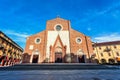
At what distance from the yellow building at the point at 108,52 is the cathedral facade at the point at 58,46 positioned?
1920cm

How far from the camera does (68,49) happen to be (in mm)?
23406

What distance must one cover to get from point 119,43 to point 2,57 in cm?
4512

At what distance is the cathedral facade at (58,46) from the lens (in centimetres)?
2281

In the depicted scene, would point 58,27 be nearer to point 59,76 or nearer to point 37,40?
point 37,40

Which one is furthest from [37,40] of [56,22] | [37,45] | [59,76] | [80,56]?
[59,76]

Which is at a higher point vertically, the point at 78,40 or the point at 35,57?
the point at 78,40

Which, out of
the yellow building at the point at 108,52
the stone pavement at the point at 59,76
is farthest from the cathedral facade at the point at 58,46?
the yellow building at the point at 108,52

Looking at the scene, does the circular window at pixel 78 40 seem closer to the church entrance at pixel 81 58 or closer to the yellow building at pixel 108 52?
the church entrance at pixel 81 58

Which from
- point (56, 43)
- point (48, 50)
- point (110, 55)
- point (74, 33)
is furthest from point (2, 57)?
point (110, 55)

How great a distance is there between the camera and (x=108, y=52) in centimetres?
4134

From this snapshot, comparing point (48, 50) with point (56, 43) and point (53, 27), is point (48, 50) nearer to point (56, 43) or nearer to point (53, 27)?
point (56, 43)

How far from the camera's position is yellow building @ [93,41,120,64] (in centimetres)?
3961

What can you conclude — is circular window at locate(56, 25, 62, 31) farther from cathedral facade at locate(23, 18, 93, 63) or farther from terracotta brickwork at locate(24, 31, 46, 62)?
A: terracotta brickwork at locate(24, 31, 46, 62)

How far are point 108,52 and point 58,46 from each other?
2826 cm
